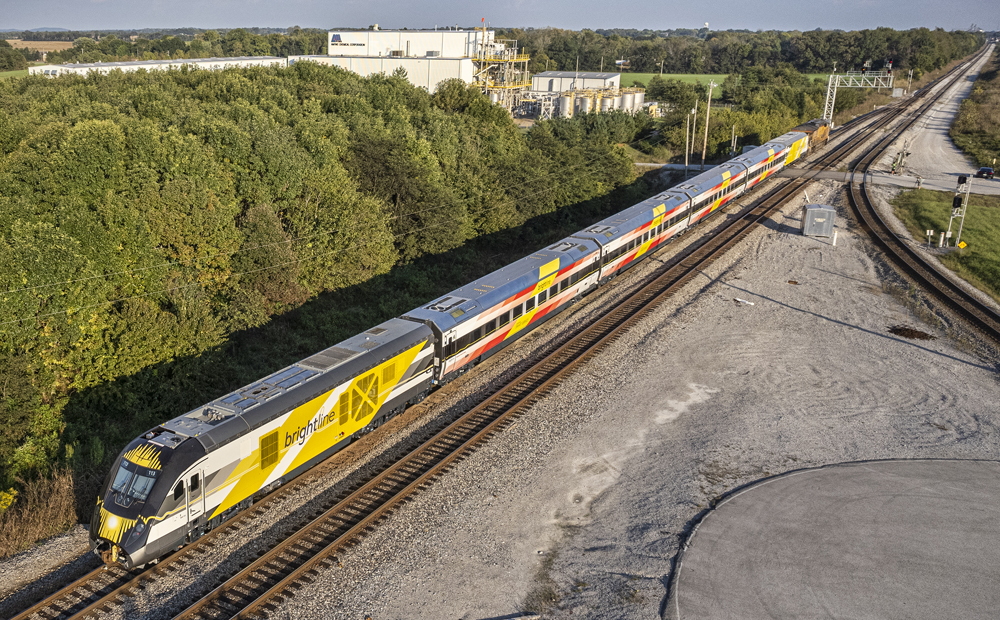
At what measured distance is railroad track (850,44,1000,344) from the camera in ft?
114

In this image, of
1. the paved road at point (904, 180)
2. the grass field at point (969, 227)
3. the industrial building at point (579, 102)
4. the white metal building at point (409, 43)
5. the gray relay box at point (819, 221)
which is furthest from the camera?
the industrial building at point (579, 102)

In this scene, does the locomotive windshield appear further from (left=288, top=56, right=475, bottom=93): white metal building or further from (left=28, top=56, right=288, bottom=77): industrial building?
(left=288, top=56, right=475, bottom=93): white metal building

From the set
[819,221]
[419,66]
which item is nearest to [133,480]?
[819,221]

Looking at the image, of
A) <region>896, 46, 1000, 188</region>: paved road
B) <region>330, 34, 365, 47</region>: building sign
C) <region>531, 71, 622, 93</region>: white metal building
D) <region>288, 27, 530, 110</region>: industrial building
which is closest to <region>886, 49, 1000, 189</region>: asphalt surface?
<region>896, 46, 1000, 188</region>: paved road

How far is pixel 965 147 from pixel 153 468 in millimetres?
103998

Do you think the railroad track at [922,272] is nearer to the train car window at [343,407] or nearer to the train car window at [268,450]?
the train car window at [343,407]

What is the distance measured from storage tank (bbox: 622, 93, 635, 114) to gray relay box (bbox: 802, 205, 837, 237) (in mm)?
65541

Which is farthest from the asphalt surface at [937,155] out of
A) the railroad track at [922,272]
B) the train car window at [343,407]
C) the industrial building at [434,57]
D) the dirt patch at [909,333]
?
the train car window at [343,407]

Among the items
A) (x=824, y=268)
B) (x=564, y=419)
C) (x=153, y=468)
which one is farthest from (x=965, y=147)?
(x=153, y=468)

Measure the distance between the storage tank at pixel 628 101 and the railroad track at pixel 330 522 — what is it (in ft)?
278

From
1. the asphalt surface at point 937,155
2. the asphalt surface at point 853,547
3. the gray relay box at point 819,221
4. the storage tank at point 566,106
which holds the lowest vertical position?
the asphalt surface at point 853,547

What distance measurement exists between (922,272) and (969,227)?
1549 cm

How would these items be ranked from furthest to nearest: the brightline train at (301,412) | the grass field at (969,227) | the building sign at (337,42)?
the building sign at (337,42) → the grass field at (969,227) → the brightline train at (301,412)

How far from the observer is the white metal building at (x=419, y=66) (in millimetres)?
86438
